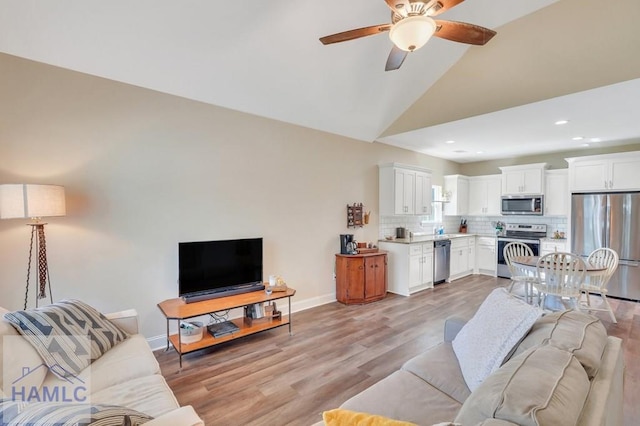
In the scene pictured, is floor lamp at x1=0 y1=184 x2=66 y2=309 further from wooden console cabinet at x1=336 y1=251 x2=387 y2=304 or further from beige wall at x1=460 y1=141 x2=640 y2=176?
beige wall at x1=460 y1=141 x2=640 y2=176

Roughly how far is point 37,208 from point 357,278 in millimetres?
3663

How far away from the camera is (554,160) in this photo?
600 centimetres

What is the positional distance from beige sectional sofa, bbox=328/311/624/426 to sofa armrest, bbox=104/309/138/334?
1.88m

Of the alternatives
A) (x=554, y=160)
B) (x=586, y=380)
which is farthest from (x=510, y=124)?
(x=586, y=380)

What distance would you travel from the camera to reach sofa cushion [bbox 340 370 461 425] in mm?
1313

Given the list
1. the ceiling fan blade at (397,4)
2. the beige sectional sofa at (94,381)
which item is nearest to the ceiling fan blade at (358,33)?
the ceiling fan blade at (397,4)

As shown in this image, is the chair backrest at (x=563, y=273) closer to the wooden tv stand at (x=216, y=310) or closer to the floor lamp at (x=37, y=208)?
the wooden tv stand at (x=216, y=310)

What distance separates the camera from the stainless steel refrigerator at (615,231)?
4.55 metres

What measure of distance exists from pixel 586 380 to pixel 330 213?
369 centimetres

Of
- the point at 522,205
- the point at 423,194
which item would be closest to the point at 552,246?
the point at 522,205

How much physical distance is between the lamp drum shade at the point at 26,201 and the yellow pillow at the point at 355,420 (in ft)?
8.25

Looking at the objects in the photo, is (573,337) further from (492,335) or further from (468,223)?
(468,223)

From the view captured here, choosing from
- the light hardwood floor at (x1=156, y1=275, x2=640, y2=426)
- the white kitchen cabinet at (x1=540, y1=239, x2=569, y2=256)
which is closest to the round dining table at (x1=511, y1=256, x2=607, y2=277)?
the light hardwood floor at (x1=156, y1=275, x2=640, y2=426)

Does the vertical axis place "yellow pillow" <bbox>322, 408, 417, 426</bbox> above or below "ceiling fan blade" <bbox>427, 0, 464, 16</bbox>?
below
